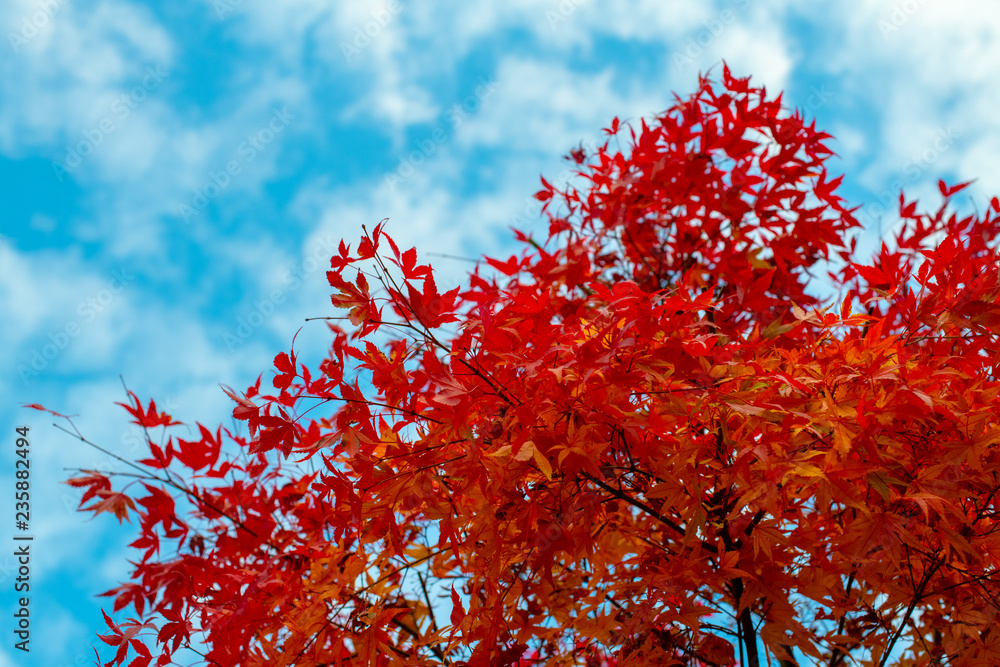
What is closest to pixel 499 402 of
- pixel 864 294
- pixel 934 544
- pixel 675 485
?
pixel 675 485

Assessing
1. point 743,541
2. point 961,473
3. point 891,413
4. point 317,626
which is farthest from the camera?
point 317,626

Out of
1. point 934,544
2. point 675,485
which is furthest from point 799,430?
point 934,544

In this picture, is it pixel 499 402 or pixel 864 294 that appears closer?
pixel 499 402

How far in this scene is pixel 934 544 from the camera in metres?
1.99

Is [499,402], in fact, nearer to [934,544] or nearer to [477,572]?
[477,572]

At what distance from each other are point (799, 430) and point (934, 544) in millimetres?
710

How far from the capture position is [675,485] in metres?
1.71

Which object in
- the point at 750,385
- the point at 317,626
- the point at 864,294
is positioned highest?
the point at 864,294

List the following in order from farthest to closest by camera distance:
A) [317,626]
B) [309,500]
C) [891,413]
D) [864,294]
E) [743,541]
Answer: [864,294] < [309,500] < [317,626] < [743,541] < [891,413]

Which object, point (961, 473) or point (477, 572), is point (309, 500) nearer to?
point (477, 572)

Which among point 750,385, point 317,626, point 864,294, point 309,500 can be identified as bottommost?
point 317,626

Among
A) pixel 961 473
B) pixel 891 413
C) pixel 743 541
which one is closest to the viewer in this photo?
pixel 891 413

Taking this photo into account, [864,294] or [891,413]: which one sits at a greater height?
[864,294]

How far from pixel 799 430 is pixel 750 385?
0.19 metres
